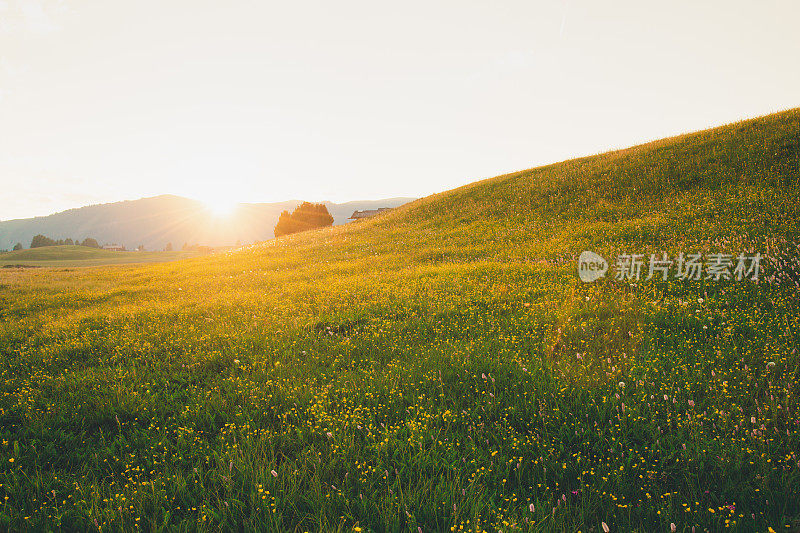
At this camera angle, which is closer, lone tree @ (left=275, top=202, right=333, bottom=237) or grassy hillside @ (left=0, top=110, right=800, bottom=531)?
grassy hillside @ (left=0, top=110, right=800, bottom=531)

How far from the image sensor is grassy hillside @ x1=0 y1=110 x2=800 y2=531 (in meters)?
2.79

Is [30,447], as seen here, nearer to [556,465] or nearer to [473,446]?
[473,446]

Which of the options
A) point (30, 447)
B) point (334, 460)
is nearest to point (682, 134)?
point (334, 460)

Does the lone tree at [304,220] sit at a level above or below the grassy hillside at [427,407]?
above

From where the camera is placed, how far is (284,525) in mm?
2635

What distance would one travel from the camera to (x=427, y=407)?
4070 millimetres

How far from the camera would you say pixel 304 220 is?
250ft

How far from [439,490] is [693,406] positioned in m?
2.98

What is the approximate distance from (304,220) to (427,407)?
76.1 meters

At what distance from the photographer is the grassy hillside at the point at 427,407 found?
2793 millimetres

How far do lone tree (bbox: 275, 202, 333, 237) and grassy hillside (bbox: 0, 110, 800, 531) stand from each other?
67784 mm

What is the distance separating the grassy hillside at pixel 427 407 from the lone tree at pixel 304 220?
222ft

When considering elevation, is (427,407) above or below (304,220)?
below

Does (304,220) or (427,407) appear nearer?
(427,407)
